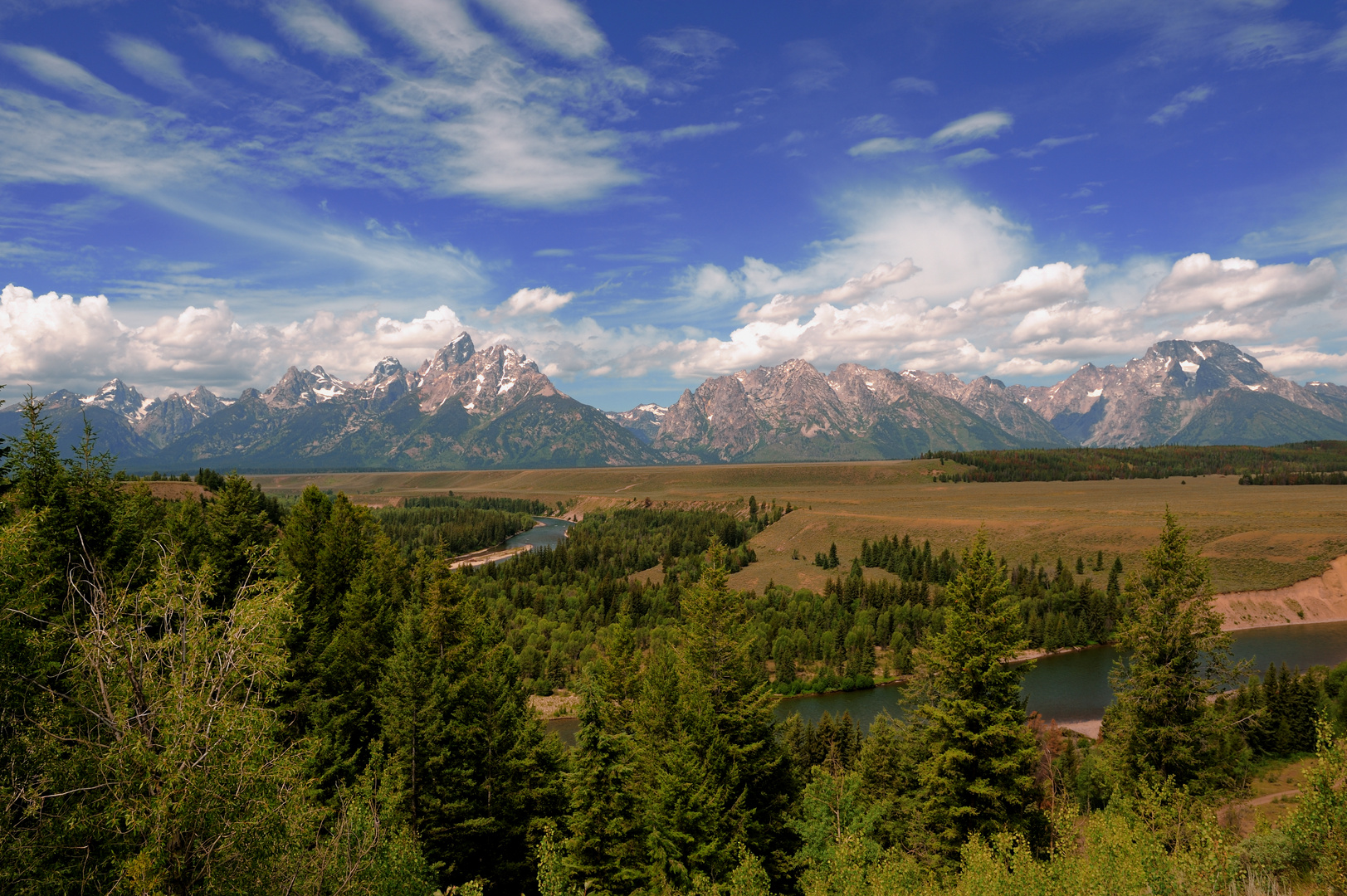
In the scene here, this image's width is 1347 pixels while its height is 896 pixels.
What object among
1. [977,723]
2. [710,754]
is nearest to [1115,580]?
[977,723]

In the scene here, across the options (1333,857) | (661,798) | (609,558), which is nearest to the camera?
(1333,857)

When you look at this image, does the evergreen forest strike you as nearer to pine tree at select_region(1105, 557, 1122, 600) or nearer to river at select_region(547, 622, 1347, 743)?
river at select_region(547, 622, 1347, 743)

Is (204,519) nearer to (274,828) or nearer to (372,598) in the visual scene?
(372,598)

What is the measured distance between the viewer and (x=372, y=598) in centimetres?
3369

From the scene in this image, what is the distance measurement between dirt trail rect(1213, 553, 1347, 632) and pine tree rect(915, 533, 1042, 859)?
9312cm

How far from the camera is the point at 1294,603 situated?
303 feet

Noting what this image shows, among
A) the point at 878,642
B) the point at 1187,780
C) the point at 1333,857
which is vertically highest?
the point at 1333,857

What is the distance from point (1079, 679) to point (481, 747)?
7329 centimetres

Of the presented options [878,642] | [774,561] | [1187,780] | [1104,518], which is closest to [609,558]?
[774,561]

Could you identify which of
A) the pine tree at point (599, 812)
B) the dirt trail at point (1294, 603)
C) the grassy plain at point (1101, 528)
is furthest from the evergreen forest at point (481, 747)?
the grassy plain at point (1101, 528)

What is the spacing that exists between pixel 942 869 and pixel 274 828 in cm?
2215

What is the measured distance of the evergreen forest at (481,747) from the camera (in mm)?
11055

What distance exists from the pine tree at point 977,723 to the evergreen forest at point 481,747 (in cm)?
12

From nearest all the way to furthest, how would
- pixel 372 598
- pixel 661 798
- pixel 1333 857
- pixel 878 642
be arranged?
1. pixel 1333 857
2. pixel 661 798
3. pixel 372 598
4. pixel 878 642
